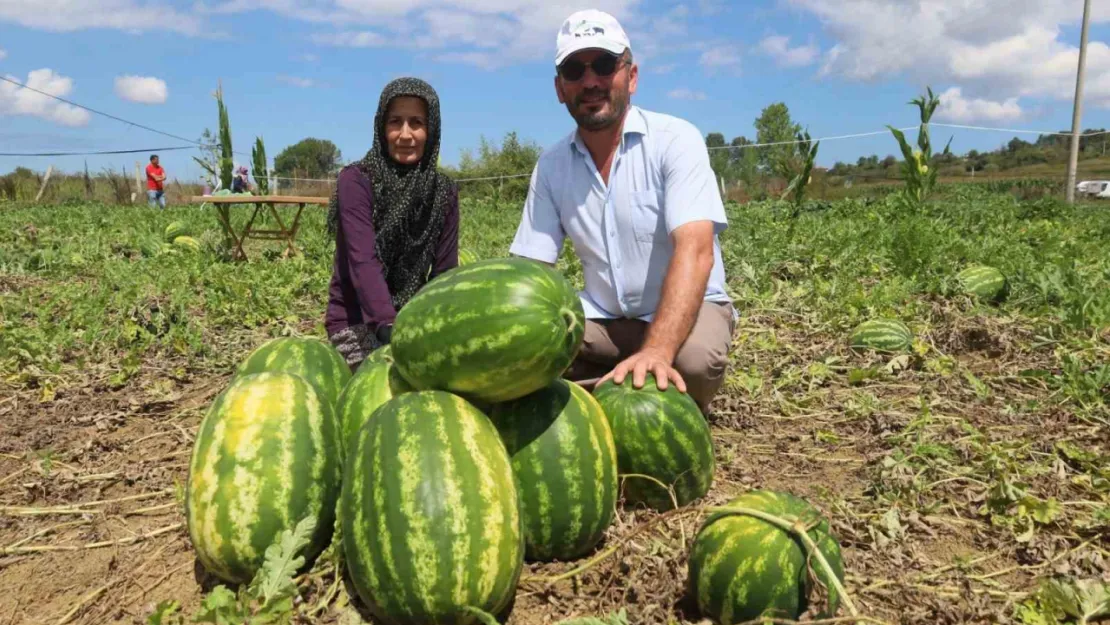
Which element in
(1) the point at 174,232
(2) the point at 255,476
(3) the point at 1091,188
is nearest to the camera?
(2) the point at 255,476

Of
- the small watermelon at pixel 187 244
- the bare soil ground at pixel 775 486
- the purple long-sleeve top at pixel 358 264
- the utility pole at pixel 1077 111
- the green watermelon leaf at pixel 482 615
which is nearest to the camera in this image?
the green watermelon leaf at pixel 482 615

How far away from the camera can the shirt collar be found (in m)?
3.78

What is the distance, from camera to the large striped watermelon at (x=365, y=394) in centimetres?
266

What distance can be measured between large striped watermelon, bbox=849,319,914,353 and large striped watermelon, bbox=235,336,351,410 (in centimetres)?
339

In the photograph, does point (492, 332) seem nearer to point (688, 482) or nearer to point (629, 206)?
point (688, 482)

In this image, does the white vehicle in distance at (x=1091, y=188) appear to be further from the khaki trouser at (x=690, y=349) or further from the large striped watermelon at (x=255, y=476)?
the large striped watermelon at (x=255, y=476)

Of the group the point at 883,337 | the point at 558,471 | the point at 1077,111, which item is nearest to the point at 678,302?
the point at 558,471

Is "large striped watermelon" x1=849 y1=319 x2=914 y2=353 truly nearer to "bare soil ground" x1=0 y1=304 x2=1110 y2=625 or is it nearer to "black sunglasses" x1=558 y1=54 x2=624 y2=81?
"bare soil ground" x1=0 y1=304 x2=1110 y2=625

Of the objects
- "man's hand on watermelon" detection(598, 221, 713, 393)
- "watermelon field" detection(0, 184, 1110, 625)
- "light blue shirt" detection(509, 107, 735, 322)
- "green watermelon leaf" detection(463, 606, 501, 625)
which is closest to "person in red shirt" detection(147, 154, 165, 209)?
"watermelon field" detection(0, 184, 1110, 625)

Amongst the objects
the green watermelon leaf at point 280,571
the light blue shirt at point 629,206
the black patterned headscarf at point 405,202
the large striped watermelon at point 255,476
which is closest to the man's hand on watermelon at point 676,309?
the light blue shirt at point 629,206

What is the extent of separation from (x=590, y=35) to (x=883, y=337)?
2776mm

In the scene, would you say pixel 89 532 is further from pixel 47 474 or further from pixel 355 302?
pixel 355 302

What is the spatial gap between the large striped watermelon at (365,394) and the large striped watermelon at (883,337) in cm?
337

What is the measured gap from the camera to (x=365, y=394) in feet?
8.87
